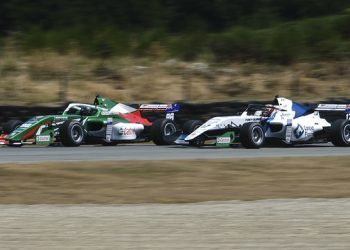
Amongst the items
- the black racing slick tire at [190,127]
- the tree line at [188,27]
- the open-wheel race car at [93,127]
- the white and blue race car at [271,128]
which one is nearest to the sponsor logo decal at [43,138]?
the open-wheel race car at [93,127]

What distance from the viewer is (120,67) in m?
31.0

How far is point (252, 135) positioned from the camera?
18.5 m

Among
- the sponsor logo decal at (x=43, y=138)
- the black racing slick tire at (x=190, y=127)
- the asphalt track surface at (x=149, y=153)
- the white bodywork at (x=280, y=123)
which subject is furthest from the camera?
the black racing slick tire at (x=190, y=127)

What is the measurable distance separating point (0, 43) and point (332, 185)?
76.3ft

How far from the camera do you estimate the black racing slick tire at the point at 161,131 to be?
67.7 ft

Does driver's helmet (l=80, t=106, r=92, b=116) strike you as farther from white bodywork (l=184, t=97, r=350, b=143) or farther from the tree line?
the tree line

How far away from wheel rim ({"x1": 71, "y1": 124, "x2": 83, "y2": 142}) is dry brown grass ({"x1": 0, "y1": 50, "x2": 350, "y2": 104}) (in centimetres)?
623

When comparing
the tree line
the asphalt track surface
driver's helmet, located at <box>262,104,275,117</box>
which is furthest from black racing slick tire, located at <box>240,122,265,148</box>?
the tree line

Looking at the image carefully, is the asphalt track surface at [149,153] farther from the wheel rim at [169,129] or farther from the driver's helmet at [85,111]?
the driver's helmet at [85,111]

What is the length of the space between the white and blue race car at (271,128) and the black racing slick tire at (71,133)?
237 cm

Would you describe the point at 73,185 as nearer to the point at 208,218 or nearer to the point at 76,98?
the point at 208,218

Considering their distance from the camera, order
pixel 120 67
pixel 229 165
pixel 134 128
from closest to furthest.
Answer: pixel 229 165, pixel 134 128, pixel 120 67

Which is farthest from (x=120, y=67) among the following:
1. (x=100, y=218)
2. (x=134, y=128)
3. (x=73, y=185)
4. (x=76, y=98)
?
(x=100, y=218)

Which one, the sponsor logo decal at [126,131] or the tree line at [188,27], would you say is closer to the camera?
the sponsor logo decal at [126,131]
